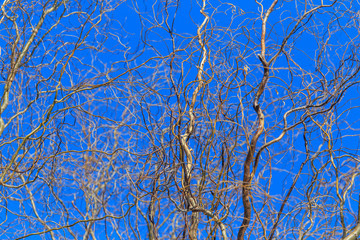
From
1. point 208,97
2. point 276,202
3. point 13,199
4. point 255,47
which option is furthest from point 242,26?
point 13,199

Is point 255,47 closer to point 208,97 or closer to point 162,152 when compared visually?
point 208,97

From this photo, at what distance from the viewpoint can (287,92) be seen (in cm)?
327

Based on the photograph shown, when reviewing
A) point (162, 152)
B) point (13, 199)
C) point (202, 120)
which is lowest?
point (162, 152)

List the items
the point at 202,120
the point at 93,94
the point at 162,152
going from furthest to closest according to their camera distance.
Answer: the point at 93,94
the point at 202,120
the point at 162,152

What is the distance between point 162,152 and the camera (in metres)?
3.15

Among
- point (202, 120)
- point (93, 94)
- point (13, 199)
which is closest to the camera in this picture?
point (202, 120)

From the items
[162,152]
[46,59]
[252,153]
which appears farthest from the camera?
[46,59]

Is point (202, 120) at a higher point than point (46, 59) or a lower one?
lower

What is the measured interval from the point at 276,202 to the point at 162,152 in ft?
2.92

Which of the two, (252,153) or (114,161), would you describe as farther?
(114,161)

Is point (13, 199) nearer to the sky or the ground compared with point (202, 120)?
nearer to the sky

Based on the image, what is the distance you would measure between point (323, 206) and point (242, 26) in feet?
5.20

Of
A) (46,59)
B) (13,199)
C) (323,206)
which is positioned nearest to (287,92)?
(323,206)

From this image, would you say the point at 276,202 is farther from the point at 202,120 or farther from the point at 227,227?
the point at 202,120
